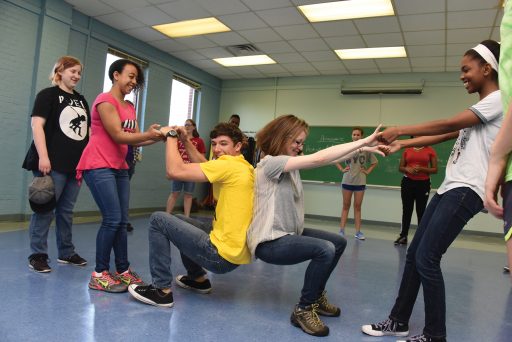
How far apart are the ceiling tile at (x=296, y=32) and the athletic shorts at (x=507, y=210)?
5.04 meters

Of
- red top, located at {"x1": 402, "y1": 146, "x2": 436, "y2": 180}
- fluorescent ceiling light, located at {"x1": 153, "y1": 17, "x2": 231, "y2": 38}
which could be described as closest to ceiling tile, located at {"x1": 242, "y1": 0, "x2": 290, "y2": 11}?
fluorescent ceiling light, located at {"x1": 153, "y1": 17, "x2": 231, "y2": 38}

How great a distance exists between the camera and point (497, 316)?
2361 mm

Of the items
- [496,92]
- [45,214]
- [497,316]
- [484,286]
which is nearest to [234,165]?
[496,92]

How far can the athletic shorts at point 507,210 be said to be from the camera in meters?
0.86

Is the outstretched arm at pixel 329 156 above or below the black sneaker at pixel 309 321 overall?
above

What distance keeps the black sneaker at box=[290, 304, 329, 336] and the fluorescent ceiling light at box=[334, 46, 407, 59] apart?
5382mm

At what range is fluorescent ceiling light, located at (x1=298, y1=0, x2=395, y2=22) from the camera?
4.69 meters

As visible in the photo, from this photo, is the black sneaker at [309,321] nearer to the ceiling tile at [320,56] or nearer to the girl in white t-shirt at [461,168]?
the girl in white t-shirt at [461,168]

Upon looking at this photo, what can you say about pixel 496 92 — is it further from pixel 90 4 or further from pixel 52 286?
pixel 90 4

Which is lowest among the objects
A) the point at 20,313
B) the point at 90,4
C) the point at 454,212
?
the point at 20,313

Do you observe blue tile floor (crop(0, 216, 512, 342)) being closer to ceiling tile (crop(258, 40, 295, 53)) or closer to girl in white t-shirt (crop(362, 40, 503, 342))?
girl in white t-shirt (crop(362, 40, 503, 342))

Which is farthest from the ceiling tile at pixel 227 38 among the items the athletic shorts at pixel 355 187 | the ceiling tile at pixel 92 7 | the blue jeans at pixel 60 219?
the blue jeans at pixel 60 219

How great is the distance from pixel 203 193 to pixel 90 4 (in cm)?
445

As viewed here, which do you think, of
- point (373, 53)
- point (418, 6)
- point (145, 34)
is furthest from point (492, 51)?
point (145, 34)
